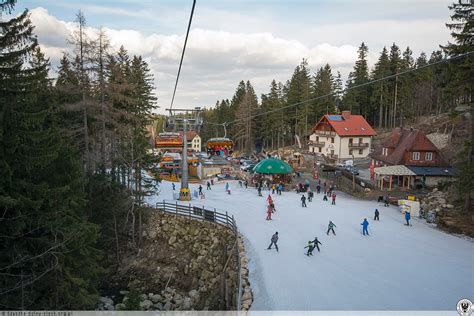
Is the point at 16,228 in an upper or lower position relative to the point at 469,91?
lower

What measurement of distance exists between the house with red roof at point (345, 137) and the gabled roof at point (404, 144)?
15.1 m

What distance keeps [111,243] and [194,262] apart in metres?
6.56

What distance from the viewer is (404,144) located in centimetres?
3994

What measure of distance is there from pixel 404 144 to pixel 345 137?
18.5 metres

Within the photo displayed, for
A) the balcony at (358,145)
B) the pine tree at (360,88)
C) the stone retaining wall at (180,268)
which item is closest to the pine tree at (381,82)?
the pine tree at (360,88)

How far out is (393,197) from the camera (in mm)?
31625

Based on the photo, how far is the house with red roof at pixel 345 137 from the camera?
192 feet

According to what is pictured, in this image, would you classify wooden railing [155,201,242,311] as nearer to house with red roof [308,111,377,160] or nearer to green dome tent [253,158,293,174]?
green dome tent [253,158,293,174]

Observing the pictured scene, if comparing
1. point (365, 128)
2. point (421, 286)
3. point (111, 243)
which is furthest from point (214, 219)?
point (365, 128)

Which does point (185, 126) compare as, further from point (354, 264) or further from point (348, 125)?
point (348, 125)

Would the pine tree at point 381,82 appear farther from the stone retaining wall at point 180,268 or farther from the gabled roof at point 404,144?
the stone retaining wall at point 180,268

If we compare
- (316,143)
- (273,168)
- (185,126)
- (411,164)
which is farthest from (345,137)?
(185,126)

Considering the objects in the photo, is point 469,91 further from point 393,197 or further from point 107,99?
point 107,99

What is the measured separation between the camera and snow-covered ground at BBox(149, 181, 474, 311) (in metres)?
12.9
